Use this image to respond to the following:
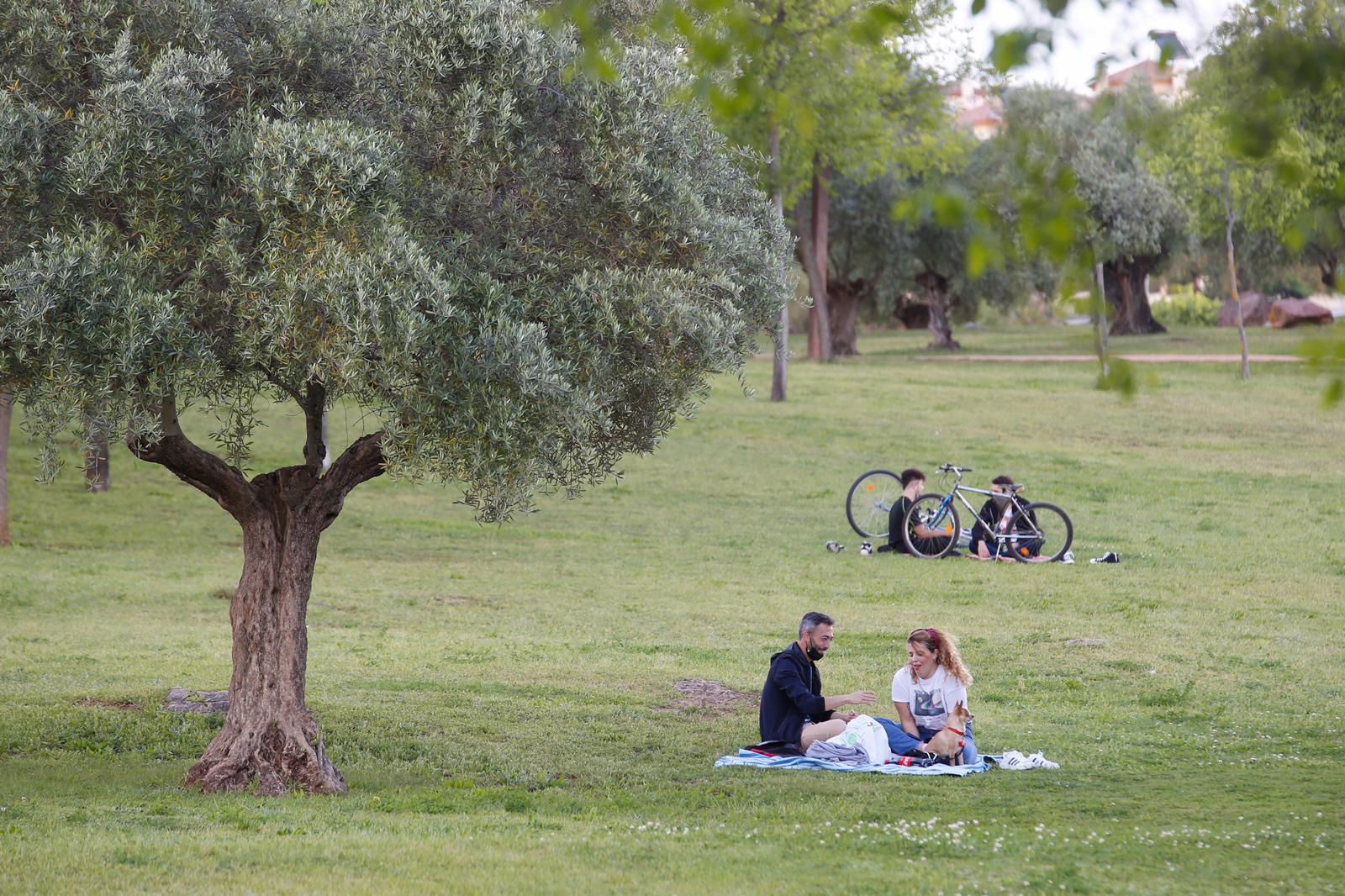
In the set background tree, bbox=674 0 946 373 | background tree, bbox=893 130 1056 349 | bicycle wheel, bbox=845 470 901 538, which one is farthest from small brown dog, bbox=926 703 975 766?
background tree, bbox=893 130 1056 349

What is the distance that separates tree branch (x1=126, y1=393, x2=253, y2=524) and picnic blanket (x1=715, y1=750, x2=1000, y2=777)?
3.88 metres

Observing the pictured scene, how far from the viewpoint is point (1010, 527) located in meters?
20.4

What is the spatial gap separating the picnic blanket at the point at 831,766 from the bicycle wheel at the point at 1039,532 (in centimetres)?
988

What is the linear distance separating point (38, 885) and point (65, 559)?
580 inches

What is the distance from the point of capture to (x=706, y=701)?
42.4 ft

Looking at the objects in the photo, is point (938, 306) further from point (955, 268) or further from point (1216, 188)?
point (1216, 188)

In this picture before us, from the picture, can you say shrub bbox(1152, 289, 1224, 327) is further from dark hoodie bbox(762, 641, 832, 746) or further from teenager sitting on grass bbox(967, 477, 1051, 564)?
dark hoodie bbox(762, 641, 832, 746)

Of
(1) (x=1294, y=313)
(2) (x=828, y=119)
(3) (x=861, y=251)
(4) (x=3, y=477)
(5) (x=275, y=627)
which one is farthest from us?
(1) (x=1294, y=313)

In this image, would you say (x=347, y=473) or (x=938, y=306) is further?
(x=938, y=306)

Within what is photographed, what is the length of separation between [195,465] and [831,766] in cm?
485


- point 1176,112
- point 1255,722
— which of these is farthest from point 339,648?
point 1176,112

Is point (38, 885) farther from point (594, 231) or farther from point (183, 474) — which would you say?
point (594, 231)

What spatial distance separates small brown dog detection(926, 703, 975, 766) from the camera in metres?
10.5

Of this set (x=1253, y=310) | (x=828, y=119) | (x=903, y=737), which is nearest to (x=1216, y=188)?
(x=828, y=119)
